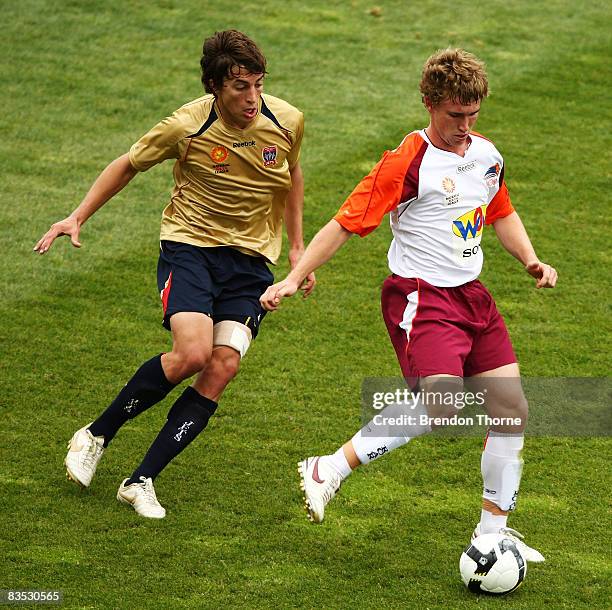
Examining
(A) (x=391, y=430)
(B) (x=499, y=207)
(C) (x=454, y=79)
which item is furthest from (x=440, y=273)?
(C) (x=454, y=79)

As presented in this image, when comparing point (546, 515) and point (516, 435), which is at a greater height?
point (516, 435)

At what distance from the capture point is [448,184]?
5.05 meters

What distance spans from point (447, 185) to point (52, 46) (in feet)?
25.0

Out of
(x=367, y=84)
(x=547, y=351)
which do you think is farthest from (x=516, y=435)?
(x=367, y=84)

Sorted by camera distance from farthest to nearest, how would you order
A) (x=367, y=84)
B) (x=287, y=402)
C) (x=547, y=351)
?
(x=367, y=84), (x=547, y=351), (x=287, y=402)

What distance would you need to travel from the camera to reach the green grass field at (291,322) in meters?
5.08

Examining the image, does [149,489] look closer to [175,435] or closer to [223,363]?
[175,435]

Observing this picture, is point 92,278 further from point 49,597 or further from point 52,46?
point 52,46

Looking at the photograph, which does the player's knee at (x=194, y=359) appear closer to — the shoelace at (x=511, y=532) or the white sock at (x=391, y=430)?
the white sock at (x=391, y=430)

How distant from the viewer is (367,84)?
11.2m

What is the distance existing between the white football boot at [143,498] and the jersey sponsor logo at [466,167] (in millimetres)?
1937

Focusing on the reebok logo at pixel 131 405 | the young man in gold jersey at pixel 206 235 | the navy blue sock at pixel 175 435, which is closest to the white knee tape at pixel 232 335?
the young man in gold jersey at pixel 206 235

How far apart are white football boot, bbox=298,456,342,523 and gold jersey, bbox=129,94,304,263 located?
3.92 ft

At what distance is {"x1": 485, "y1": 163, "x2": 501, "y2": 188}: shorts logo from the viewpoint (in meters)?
5.16
